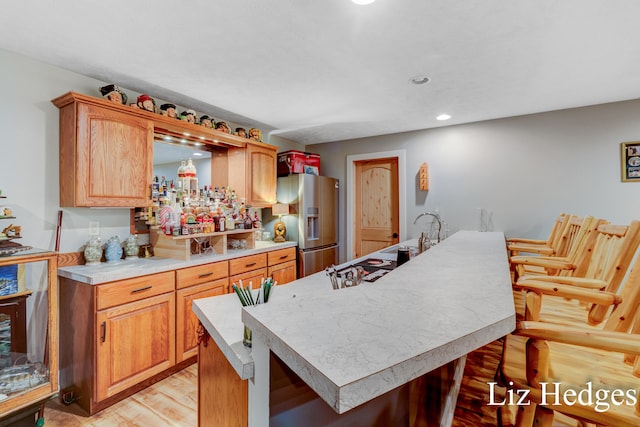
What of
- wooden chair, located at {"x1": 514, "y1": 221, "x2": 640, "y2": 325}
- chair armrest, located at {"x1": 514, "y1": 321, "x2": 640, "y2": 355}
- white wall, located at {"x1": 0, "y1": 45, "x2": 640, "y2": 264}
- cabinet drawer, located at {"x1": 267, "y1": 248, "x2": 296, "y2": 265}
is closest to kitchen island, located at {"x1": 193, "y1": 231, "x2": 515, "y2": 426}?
chair armrest, located at {"x1": 514, "y1": 321, "x2": 640, "y2": 355}

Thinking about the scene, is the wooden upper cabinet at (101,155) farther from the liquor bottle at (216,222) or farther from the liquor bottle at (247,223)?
the liquor bottle at (247,223)

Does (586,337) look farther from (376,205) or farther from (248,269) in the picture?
(376,205)

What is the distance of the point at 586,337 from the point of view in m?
0.83

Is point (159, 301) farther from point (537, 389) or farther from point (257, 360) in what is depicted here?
point (537, 389)

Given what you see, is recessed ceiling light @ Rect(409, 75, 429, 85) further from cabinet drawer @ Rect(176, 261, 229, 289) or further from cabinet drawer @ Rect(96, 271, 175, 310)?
cabinet drawer @ Rect(96, 271, 175, 310)

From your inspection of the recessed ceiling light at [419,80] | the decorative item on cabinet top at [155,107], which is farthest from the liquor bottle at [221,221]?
the recessed ceiling light at [419,80]

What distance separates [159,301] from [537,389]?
2.29 metres

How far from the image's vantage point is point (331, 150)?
181 inches

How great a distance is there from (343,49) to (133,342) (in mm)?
2463

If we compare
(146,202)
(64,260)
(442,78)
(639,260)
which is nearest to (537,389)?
(639,260)

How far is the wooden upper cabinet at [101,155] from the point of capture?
2021 millimetres

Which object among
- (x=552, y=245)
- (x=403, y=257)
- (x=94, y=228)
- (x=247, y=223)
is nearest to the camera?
(x=403, y=257)

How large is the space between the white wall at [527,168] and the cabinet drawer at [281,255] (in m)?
1.60

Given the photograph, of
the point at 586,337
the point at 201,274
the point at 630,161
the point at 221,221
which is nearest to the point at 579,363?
the point at 586,337
